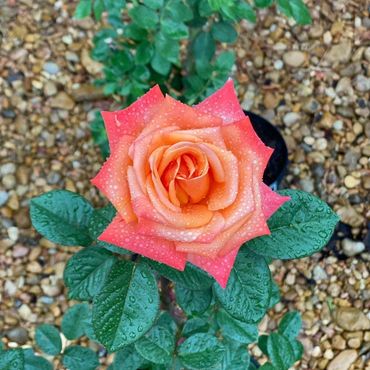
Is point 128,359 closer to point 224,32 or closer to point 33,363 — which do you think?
point 33,363

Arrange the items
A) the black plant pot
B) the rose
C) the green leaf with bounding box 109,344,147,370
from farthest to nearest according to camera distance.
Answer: the black plant pot, the green leaf with bounding box 109,344,147,370, the rose

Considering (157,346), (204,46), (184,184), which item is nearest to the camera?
(184,184)

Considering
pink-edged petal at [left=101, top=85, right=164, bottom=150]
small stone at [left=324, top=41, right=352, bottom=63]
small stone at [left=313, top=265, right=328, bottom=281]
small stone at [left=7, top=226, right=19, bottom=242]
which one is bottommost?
small stone at [left=313, top=265, right=328, bottom=281]

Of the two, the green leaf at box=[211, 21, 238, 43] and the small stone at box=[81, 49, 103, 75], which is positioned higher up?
the green leaf at box=[211, 21, 238, 43]

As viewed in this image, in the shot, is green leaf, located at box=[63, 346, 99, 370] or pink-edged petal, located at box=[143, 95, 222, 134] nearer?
pink-edged petal, located at box=[143, 95, 222, 134]

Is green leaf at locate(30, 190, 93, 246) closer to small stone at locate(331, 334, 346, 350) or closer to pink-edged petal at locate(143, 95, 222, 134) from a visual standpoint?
pink-edged petal at locate(143, 95, 222, 134)

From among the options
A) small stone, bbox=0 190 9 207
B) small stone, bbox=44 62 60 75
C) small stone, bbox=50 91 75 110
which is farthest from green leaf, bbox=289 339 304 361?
small stone, bbox=44 62 60 75

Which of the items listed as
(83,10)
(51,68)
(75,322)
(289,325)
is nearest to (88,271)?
(75,322)

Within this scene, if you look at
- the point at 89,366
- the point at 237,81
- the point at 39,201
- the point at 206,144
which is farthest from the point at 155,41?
the point at 206,144
